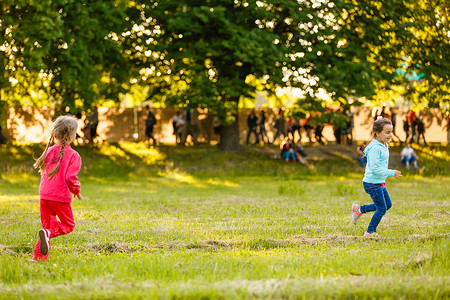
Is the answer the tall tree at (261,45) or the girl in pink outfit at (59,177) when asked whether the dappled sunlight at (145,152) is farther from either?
the girl in pink outfit at (59,177)

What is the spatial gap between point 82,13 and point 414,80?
15834 millimetres

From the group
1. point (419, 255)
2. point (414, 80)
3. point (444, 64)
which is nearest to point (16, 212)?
point (419, 255)

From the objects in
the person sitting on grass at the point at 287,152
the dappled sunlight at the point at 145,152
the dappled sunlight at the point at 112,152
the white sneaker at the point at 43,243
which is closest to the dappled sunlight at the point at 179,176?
the dappled sunlight at the point at 145,152

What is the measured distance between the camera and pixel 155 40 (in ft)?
82.4

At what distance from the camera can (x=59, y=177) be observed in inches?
289

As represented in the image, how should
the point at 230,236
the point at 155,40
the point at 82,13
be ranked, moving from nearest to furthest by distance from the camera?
1. the point at 230,236
2. the point at 82,13
3. the point at 155,40

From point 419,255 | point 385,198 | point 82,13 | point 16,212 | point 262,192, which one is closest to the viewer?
point 419,255

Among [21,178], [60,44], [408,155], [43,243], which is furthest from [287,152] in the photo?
[43,243]

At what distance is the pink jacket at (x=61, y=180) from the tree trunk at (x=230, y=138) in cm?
2053

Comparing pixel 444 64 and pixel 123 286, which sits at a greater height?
pixel 444 64

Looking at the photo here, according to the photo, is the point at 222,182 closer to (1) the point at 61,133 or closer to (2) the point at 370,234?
(2) the point at 370,234

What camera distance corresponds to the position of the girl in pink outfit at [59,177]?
7.30 meters

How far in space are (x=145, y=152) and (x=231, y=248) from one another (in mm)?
19764

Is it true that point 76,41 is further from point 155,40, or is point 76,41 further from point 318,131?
point 318,131
